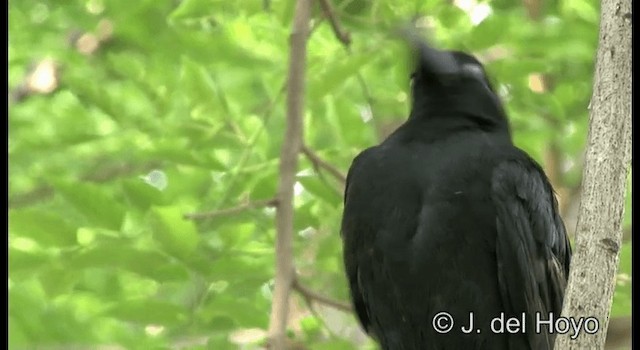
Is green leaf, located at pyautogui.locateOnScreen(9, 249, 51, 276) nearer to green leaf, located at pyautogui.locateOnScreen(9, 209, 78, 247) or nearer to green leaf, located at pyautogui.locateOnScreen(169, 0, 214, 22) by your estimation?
green leaf, located at pyautogui.locateOnScreen(9, 209, 78, 247)

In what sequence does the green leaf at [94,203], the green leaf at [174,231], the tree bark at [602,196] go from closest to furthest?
the tree bark at [602,196]
the green leaf at [174,231]
the green leaf at [94,203]

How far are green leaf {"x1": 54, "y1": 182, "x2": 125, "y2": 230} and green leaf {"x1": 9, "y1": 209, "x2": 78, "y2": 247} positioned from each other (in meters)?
0.06

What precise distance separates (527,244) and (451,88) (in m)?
0.45

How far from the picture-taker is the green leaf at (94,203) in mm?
2984

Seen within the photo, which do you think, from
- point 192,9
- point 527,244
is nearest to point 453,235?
point 527,244

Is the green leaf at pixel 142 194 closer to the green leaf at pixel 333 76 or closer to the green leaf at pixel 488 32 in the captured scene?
the green leaf at pixel 333 76

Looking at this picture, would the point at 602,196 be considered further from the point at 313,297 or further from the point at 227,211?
the point at 227,211

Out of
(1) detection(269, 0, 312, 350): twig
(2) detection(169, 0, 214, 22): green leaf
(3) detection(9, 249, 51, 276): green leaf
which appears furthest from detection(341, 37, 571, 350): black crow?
(3) detection(9, 249, 51, 276): green leaf

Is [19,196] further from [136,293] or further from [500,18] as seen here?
[500,18]

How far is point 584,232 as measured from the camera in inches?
75.1

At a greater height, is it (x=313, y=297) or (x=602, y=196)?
(x=313, y=297)

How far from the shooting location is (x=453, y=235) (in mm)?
2559

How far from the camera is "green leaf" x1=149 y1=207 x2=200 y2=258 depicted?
112 inches

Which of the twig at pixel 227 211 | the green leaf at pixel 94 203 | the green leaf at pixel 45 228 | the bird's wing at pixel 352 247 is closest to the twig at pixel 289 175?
the twig at pixel 227 211
